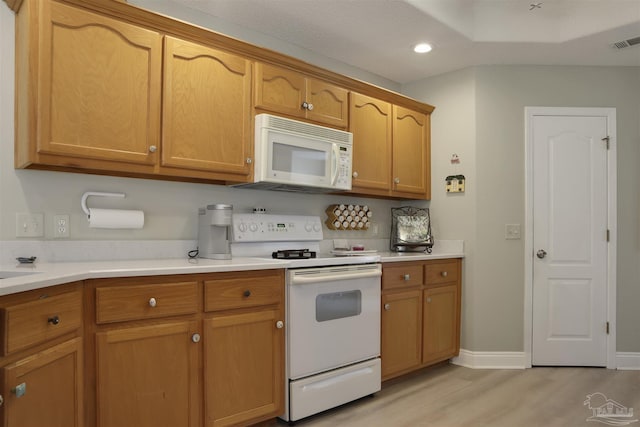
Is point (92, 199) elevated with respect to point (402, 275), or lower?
elevated

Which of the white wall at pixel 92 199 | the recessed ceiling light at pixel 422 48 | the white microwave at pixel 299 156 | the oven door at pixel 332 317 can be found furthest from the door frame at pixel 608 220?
the white wall at pixel 92 199

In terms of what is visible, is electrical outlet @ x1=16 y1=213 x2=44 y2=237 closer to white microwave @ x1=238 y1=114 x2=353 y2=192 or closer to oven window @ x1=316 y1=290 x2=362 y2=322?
white microwave @ x1=238 y1=114 x2=353 y2=192

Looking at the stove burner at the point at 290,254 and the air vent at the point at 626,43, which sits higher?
the air vent at the point at 626,43

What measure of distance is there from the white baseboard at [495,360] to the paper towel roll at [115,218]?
264 centimetres

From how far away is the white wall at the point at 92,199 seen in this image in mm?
2180

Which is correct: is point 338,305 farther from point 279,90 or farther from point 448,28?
point 448,28

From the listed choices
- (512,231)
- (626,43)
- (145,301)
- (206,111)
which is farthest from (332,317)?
(626,43)

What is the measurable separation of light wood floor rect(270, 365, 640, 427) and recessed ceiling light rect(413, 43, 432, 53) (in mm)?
Result: 2376

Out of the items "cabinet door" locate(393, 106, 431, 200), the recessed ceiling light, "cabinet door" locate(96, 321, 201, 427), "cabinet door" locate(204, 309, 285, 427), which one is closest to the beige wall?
"cabinet door" locate(393, 106, 431, 200)

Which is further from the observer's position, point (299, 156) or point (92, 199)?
point (299, 156)

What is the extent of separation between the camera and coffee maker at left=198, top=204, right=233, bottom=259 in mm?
2598

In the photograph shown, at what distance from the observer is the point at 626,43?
129 inches

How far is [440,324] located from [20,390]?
2.78 metres

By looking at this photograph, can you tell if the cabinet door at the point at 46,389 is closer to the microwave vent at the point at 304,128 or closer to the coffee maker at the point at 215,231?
the coffee maker at the point at 215,231
